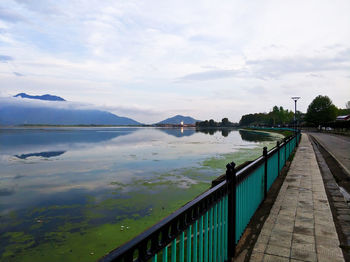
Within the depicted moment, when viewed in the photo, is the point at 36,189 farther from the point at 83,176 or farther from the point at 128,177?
the point at 128,177

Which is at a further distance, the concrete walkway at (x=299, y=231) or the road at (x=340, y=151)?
the road at (x=340, y=151)

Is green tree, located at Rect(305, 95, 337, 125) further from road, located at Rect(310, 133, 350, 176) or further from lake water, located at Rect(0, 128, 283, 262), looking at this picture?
lake water, located at Rect(0, 128, 283, 262)

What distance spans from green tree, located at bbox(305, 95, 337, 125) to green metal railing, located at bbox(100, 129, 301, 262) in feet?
286

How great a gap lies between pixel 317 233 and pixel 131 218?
547cm

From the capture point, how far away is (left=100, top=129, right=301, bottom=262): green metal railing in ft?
5.85

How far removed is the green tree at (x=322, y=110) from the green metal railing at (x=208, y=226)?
87.1 m

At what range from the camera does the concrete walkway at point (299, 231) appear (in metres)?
3.81

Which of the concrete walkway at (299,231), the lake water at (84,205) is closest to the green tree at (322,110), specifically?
the lake water at (84,205)

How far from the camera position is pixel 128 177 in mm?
14102

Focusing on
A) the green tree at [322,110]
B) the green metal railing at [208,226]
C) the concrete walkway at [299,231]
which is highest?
the green tree at [322,110]

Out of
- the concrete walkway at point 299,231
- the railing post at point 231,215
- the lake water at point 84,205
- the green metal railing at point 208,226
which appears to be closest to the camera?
the green metal railing at point 208,226

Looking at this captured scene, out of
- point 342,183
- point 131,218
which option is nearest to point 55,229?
point 131,218

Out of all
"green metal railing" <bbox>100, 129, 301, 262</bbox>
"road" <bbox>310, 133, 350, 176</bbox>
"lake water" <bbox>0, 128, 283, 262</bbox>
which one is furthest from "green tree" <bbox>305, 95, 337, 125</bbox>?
"green metal railing" <bbox>100, 129, 301, 262</bbox>

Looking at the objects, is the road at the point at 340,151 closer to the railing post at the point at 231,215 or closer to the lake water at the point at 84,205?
the lake water at the point at 84,205
